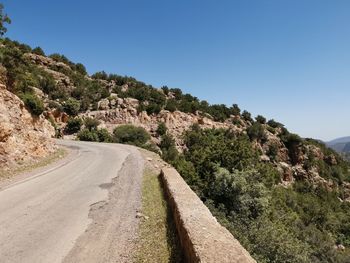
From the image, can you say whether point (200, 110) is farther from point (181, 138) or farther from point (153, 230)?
point (153, 230)

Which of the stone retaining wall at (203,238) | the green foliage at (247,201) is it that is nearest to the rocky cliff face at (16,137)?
the green foliage at (247,201)

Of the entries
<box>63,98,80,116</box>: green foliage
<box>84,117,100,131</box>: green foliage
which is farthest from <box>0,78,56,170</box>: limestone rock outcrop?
<box>63,98,80,116</box>: green foliage

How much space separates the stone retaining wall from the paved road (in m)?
1.47

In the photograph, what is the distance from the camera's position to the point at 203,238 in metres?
6.50

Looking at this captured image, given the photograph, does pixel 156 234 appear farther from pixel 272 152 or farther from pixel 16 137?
pixel 272 152

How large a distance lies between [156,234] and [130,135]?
34012 mm

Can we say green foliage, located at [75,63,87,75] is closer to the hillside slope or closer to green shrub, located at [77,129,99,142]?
the hillside slope

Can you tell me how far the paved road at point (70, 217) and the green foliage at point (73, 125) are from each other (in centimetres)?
2757

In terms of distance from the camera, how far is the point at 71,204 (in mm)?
11141

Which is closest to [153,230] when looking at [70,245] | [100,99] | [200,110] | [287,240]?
[70,245]

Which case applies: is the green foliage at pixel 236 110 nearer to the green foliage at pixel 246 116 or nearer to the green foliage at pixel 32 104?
the green foliage at pixel 246 116

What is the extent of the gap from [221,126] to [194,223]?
164 ft

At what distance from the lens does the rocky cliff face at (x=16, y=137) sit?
18.2 meters

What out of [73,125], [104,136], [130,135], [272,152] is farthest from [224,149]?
[272,152]
